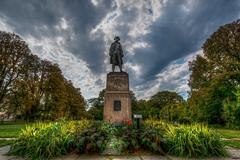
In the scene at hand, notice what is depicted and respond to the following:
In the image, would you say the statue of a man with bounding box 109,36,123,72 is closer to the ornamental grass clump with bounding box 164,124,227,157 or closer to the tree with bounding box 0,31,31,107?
the ornamental grass clump with bounding box 164,124,227,157

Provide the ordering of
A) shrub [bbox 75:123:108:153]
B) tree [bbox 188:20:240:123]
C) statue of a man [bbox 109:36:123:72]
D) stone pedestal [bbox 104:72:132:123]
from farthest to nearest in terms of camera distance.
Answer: tree [bbox 188:20:240:123], statue of a man [bbox 109:36:123:72], stone pedestal [bbox 104:72:132:123], shrub [bbox 75:123:108:153]

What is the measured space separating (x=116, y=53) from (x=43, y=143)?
8586 millimetres

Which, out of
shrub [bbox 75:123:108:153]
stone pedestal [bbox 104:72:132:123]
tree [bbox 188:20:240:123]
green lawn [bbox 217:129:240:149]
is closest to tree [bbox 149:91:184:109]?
tree [bbox 188:20:240:123]

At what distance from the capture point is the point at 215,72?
70.6 feet

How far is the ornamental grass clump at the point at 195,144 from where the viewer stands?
16.9 feet

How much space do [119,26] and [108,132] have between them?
949cm

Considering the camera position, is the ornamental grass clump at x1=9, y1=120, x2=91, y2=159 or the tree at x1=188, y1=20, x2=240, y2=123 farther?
the tree at x1=188, y1=20, x2=240, y2=123

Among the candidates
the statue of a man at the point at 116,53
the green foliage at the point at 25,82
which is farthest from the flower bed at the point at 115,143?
the green foliage at the point at 25,82

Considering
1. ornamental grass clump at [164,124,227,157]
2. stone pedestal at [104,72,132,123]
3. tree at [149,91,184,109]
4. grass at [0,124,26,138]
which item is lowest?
ornamental grass clump at [164,124,227,157]

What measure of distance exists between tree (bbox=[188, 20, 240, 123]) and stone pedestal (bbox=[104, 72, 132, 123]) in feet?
40.9

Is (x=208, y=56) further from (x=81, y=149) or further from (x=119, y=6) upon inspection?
(x=81, y=149)

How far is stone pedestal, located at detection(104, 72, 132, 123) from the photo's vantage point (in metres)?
11.5

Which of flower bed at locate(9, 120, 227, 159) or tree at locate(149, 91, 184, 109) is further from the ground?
tree at locate(149, 91, 184, 109)

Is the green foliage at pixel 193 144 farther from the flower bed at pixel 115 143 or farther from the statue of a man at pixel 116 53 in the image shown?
the statue of a man at pixel 116 53
